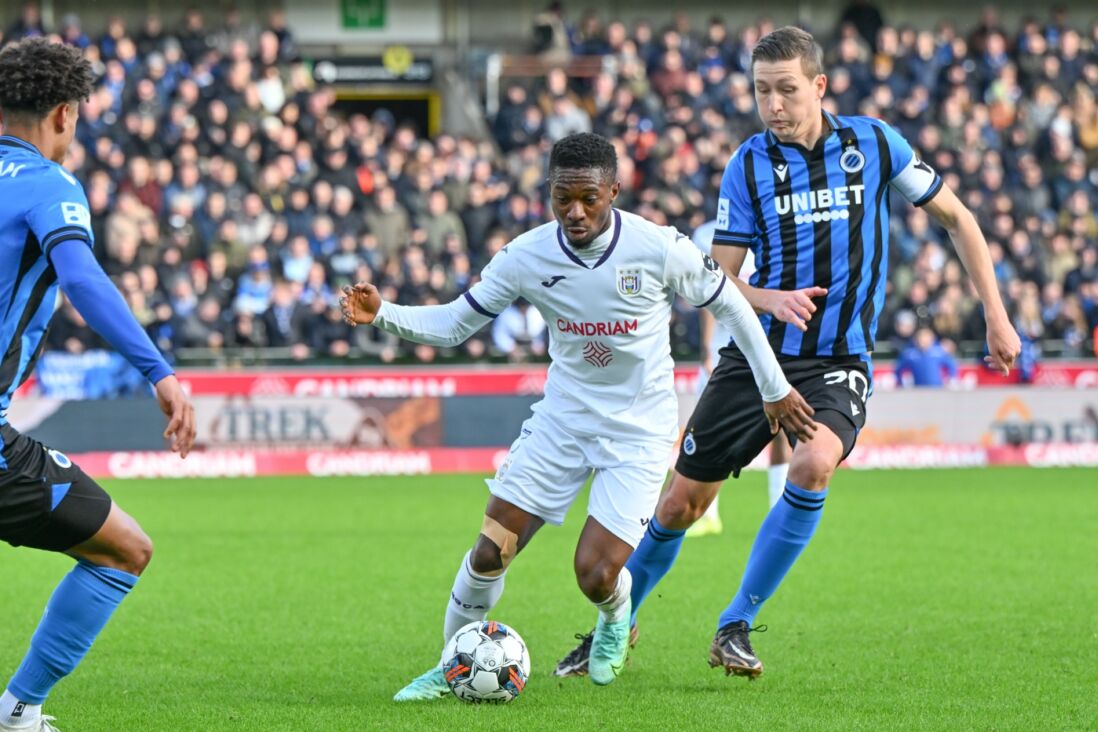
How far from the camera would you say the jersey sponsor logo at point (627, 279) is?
6.74 m

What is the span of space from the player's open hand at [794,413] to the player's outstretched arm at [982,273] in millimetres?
964

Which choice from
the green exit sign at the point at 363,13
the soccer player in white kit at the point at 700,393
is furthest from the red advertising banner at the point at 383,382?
the green exit sign at the point at 363,13

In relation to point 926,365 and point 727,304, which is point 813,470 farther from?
point 926,365

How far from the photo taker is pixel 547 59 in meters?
28.1

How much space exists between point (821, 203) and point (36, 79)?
342 cm

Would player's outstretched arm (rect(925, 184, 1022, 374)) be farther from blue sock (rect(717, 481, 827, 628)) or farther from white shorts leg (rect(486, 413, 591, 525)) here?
white shorts leg (rect(486, 413, 591, 525))

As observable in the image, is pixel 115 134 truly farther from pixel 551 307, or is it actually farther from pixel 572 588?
pixel 551 307

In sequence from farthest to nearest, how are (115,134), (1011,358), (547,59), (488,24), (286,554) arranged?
(488,24) → (547,59) → (115,134) → (286,554) → (1011,358)

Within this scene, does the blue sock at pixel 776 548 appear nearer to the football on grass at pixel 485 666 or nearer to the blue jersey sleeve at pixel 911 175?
the football on grass at pixel 485 666

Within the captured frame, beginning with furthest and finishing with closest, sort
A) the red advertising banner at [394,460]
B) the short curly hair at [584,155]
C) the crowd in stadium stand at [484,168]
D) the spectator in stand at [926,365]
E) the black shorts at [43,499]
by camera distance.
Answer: the crowd in stadium stand at [484,168] → the spectator in stand at [926,365] → the red advertising banner at [394,460] → the short curly hair at [584,155] → the black shorts at [43,499]

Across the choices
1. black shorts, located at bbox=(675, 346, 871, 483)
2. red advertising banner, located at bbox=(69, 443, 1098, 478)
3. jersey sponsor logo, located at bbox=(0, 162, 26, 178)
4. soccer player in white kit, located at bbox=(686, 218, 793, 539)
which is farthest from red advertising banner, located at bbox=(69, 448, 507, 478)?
jersey sponsor logo, located at bbox=(0, 162, 26, 178)

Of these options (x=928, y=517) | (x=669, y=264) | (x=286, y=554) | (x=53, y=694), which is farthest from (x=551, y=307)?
(x=928, y=517)

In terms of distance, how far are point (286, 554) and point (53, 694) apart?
17.2 ft

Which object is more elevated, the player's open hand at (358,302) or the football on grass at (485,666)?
the player's open hand at (358,302)
